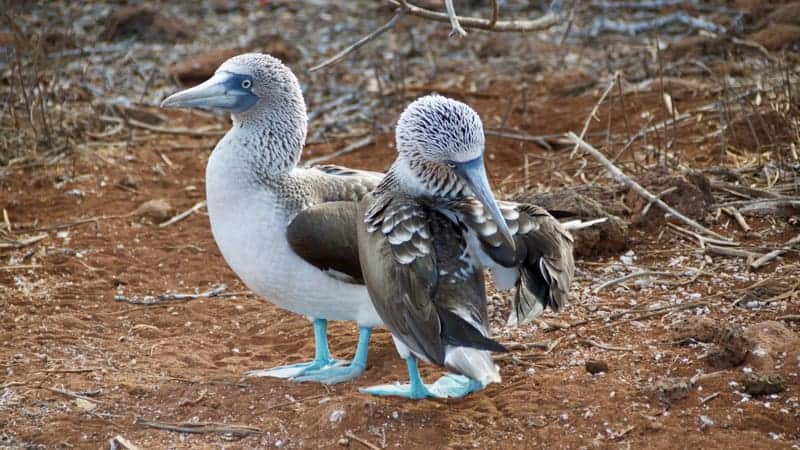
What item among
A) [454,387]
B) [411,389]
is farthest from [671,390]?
[411,389]

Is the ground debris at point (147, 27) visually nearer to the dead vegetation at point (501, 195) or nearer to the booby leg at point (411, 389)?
the dead vegetation at point (501, 195)

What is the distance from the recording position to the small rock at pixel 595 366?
4.35 m

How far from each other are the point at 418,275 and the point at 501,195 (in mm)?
2631

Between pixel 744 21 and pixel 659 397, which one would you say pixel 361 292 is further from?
pixel 744 21

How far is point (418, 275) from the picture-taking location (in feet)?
13.3

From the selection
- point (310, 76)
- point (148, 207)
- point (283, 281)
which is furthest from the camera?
point (310, 76)

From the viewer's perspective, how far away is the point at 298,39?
10.6 metres

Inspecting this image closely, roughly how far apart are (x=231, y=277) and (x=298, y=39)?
4958 mm

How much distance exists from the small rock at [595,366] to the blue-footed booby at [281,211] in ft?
2.98

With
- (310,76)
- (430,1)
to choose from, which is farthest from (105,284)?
(430,1)

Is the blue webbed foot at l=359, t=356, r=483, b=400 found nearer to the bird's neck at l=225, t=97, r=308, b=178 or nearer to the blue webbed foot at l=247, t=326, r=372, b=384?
the blue webbed foot at l=247, t=326, r=372, b=384

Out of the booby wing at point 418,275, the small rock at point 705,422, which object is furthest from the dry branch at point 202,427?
the small rock at point 705,422

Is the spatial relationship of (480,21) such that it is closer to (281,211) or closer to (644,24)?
(281,211)

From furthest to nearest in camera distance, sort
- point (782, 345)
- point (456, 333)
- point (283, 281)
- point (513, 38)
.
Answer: point (513, 38) < point (283, 281) < point (782, 345) < point (456, 333)
